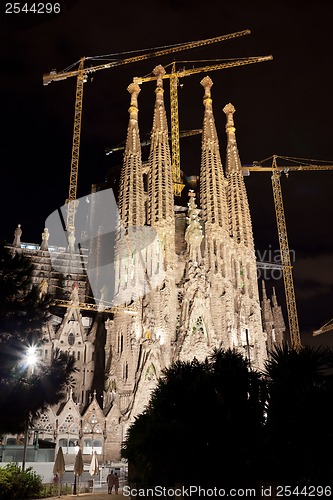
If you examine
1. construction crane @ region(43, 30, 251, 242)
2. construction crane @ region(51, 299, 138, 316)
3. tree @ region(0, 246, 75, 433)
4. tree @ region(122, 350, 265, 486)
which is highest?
construction crane @ region(43, 30, 251, 242)

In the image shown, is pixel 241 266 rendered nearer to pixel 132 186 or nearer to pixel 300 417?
pixel 132 186

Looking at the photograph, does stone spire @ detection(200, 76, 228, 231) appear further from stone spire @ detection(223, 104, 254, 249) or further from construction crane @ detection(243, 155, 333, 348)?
construction crane @ detection(243, 155, 333, 348)

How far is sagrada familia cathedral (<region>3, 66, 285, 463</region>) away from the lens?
41.2m

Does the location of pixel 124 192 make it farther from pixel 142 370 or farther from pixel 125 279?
pixel 142 370

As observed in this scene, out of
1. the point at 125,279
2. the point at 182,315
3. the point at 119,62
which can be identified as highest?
the point at 119,62

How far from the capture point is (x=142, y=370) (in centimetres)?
4256

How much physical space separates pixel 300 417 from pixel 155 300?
35.5 meters

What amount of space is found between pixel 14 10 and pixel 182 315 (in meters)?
39.4

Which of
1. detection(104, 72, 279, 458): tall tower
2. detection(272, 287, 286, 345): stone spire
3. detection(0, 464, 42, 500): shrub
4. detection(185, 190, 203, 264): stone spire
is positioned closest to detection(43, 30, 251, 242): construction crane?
detection(104, 72, 279, 458): tall tower

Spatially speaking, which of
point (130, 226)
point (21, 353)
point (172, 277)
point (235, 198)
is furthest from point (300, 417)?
point (235, 198)

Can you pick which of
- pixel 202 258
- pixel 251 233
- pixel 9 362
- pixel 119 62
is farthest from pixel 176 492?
pixel 119 62

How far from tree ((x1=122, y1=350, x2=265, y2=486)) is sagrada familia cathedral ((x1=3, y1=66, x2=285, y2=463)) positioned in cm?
2506

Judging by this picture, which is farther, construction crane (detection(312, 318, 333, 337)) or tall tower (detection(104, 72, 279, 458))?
construction crane (detection(312, 318, 333, 337))

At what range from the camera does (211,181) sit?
5681 cm
